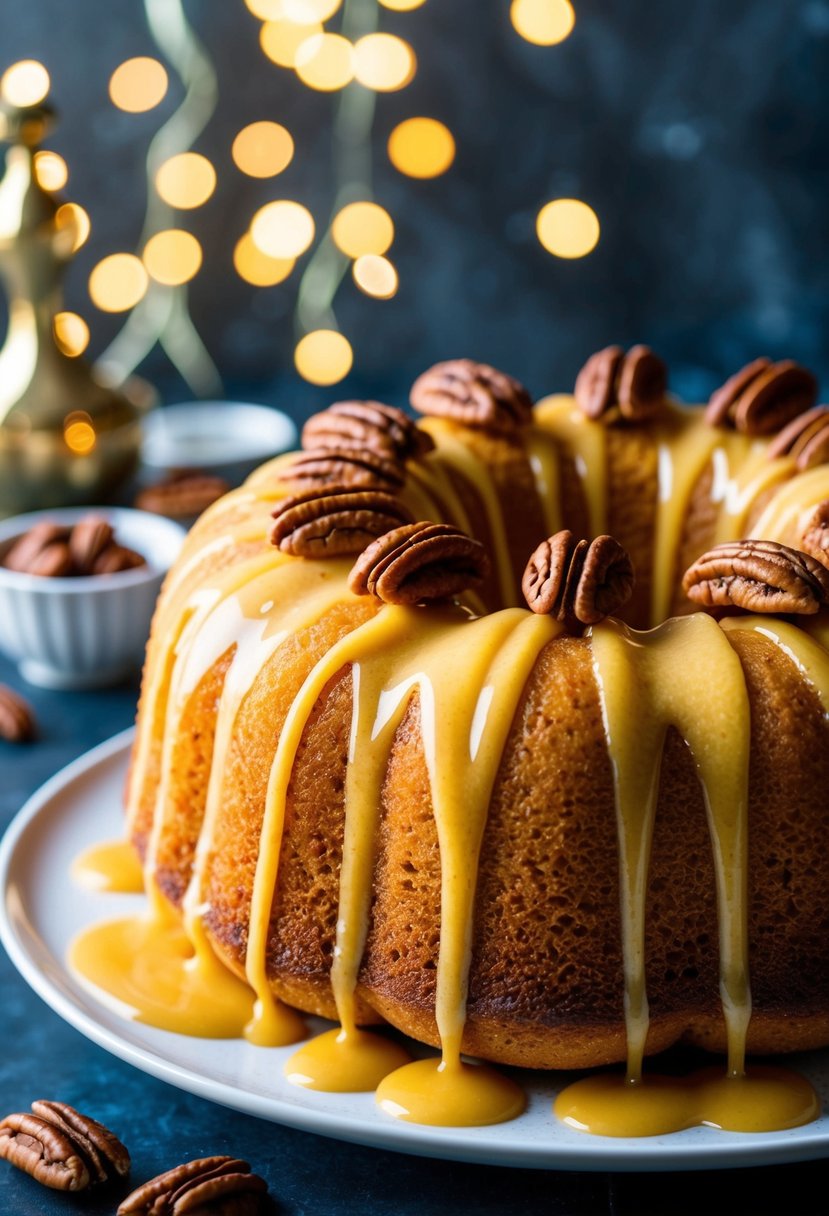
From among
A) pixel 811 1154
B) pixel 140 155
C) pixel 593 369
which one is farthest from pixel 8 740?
pixel 140 155

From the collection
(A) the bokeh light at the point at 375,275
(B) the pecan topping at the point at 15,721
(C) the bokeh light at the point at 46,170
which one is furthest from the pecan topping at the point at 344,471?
(A) the bokeh light at the point at 375,275

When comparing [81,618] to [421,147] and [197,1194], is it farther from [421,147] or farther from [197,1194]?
[421,147]

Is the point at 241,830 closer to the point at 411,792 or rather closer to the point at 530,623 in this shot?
the point at 411,792

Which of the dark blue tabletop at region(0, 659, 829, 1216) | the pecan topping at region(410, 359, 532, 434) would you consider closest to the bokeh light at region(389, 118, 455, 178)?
the pecan topping at region(410, 359, 532, 434)

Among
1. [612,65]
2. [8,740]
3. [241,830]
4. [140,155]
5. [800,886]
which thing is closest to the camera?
[800,886]

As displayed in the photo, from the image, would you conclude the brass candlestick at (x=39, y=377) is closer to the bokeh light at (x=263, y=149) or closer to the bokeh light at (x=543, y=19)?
the bokeh light at (x=263, y=149)

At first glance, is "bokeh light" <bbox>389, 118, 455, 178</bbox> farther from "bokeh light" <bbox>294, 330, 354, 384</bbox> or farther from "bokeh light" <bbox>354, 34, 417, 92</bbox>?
"bokeh light" <bbox>294, 330, 354, 384</bbox>

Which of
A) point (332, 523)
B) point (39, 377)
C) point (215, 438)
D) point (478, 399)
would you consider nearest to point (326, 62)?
point (215, 438)
